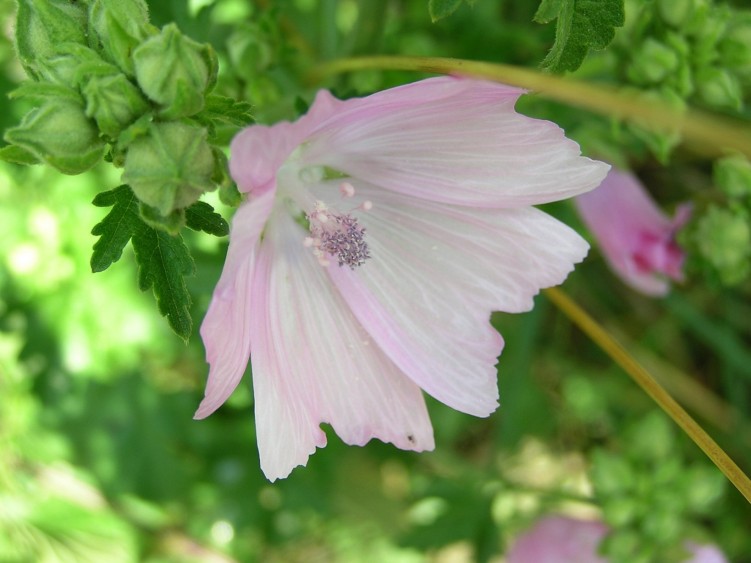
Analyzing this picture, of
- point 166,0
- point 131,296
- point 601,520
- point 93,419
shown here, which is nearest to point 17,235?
point 131,296

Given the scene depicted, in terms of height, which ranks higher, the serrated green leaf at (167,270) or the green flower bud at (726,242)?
the serrated green leaf at (167,270)

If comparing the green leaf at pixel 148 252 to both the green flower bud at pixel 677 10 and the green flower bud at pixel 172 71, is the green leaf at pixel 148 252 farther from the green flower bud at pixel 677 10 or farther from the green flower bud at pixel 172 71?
the green flower bud at pixel 677 10

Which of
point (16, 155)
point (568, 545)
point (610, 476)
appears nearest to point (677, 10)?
point (610, 476)

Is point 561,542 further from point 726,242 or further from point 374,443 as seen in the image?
point 726,242

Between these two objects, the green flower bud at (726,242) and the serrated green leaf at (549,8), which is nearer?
the serrated green leaf at (549,8)

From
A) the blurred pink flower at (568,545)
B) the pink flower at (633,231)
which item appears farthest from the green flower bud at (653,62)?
the blurred pink flower at (568,545)

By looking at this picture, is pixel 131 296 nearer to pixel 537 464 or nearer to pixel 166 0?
pixel 166 0
